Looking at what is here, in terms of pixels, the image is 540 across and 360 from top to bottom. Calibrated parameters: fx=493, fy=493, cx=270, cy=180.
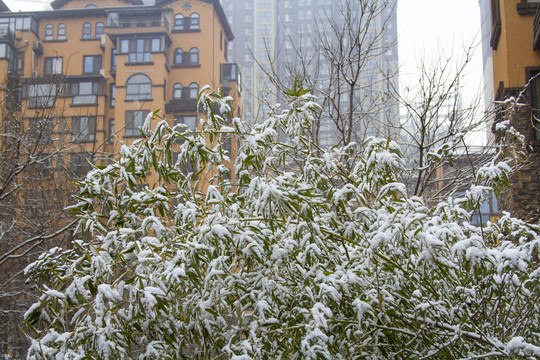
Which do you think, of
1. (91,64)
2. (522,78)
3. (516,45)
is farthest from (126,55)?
(522,78)

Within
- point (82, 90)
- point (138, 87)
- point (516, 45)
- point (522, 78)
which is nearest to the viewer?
point (522, 78)

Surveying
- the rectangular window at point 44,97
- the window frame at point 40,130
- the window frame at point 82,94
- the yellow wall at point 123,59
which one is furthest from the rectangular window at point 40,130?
the window frame at point 82,94

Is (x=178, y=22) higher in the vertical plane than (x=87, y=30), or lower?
higher

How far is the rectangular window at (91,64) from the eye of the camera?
33500 millimetres

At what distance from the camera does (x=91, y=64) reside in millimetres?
A: 33750

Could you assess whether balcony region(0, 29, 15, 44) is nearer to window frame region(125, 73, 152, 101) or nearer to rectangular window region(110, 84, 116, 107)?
rectangular window region(110, 84, 116, 107)

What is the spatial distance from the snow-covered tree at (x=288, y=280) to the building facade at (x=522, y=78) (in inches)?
346

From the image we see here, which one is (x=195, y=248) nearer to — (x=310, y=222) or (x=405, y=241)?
(x=310, y=222)

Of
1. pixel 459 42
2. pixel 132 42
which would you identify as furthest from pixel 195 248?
pixel 132 42

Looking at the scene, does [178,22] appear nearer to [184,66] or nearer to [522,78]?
[184,66]

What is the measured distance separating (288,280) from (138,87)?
28.8 meters

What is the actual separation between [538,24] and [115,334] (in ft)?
38.9

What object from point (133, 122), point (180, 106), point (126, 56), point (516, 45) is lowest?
point (133, 122)

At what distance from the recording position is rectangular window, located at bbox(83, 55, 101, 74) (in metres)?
33.5
